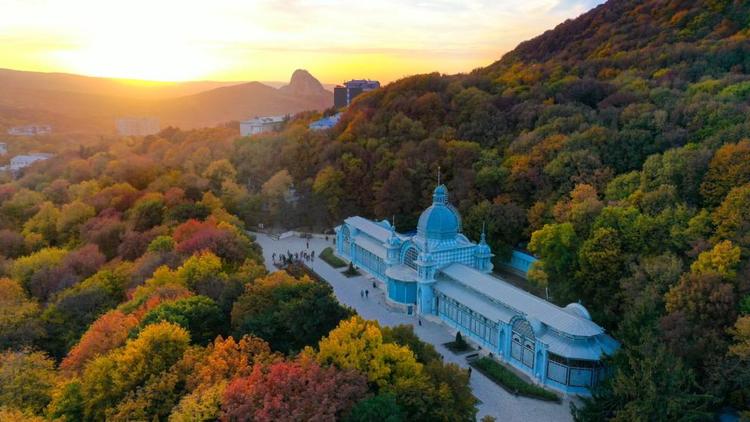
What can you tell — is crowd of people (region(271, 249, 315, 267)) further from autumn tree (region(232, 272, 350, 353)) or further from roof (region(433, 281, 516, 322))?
autumn tree (region(232, 272, 350, 353))

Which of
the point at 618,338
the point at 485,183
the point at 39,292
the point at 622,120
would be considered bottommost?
the point at 39,292

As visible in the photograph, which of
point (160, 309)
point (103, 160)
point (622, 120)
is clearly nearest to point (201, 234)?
point (160, 309)

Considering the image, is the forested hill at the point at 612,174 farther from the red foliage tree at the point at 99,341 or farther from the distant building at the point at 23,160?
the distant building at the point at 23,160

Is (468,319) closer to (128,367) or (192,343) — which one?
(192,343)

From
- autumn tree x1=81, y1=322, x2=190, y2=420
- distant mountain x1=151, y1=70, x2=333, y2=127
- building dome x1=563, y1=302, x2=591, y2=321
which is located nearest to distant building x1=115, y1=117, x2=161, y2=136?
distant mountain x1=151, y1=70, x2=333, y2=127

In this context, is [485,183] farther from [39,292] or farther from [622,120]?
[39,292]
